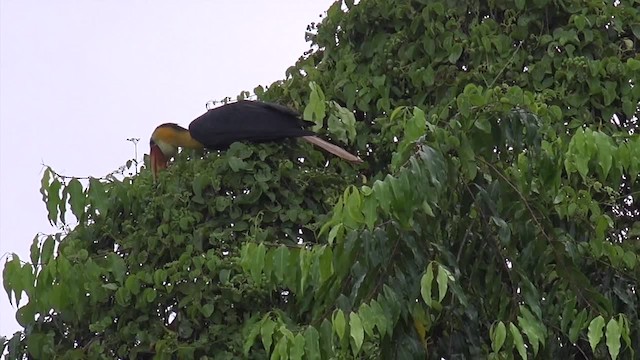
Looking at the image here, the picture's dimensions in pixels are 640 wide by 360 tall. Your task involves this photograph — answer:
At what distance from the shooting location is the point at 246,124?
485 cm

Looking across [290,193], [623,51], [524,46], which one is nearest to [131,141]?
[290,193]

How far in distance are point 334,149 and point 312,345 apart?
1.61 m

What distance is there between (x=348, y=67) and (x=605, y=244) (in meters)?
1.47

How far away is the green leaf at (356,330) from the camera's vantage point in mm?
3072

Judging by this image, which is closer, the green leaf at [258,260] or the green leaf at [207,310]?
the green leaf at [258,260]

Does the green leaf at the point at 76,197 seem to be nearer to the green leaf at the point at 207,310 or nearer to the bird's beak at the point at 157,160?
the green leaf at the point at 207,310

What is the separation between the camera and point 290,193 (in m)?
4.62

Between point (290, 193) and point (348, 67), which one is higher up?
point (348, 67)

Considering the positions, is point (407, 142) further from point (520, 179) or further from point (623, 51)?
point (623, 51)

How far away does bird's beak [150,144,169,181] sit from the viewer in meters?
5.05

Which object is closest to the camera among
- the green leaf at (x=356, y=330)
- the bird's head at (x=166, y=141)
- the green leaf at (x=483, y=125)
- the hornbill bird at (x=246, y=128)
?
the green leaf at (x=356, y=330)

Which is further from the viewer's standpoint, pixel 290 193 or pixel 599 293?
pixel 290 193

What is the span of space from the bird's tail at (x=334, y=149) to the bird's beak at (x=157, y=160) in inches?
23.8

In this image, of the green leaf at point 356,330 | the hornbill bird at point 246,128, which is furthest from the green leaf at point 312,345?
the hornbill bird at point 246,128
